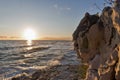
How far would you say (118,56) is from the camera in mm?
7352

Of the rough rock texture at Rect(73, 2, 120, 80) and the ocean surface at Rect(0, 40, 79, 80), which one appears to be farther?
the ocean surface at Rect(0, 40, 79, 80)

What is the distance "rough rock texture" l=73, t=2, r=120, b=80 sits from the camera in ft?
25.1

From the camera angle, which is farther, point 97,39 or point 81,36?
point 81,36

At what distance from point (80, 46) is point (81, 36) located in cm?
62

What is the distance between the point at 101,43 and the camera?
457 inches

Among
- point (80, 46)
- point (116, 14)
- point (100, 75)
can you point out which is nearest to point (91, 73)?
point (100, 75)

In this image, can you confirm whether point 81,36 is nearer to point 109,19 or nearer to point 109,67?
point 109,19

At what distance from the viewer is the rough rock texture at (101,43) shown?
7660mm

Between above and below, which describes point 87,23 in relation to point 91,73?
above

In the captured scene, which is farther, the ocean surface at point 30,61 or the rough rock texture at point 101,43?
the ocean surface at point 30,61

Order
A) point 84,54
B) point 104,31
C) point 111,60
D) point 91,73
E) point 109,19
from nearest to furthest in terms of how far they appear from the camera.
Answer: point 111,60, point 91,73, point 109,19, point 104,31, point 84,54

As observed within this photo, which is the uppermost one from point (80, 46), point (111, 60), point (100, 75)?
point (80, 46)

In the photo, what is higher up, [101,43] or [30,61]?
[30,61]

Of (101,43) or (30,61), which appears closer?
(101,43)
